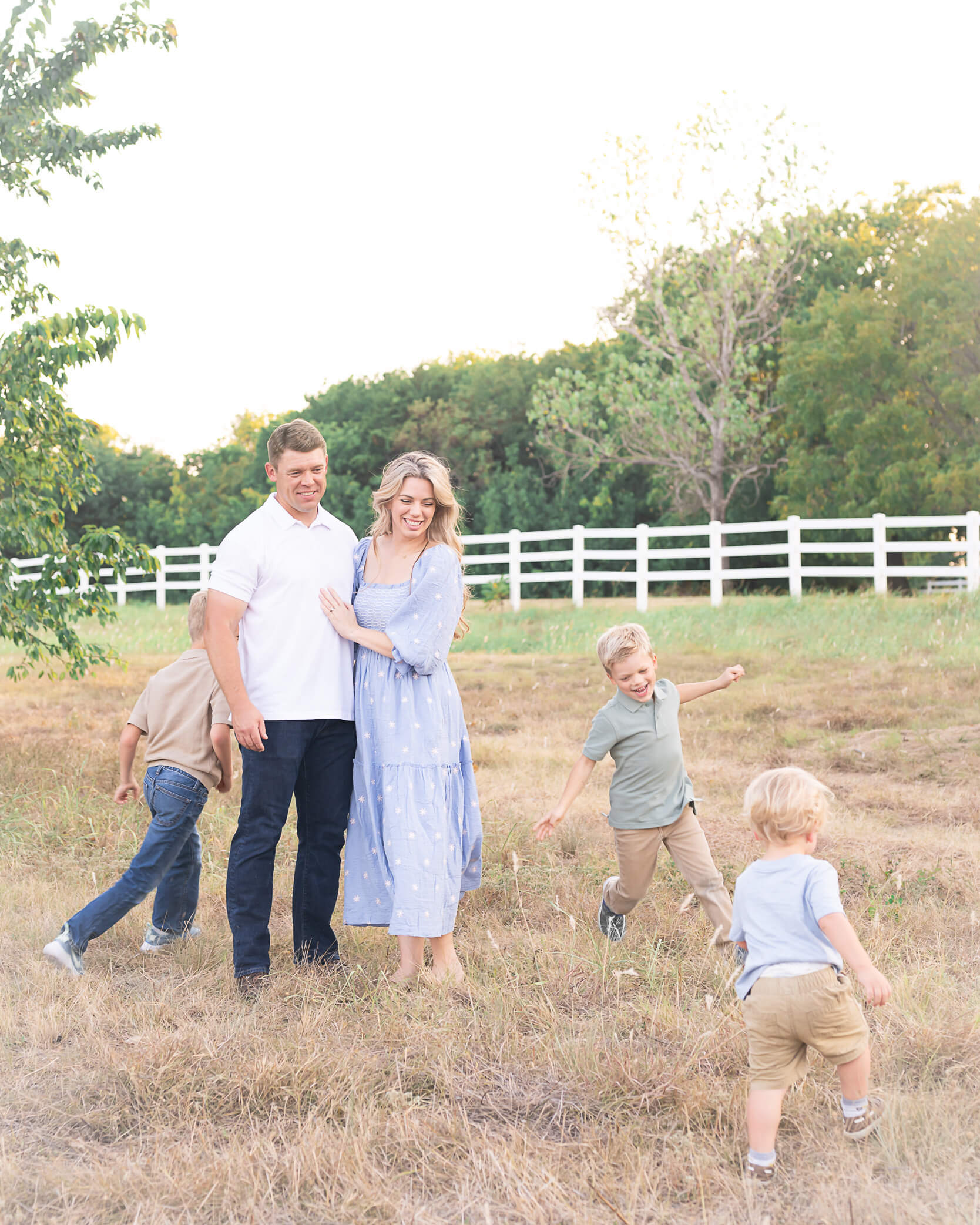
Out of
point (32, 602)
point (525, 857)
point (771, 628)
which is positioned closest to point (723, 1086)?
point (525, 857)

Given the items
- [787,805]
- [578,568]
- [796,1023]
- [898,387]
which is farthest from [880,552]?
[796,1023]

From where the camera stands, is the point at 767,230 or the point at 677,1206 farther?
the point at 767,230

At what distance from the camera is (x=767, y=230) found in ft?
80.1

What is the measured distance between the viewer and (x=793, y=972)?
2.82 metres

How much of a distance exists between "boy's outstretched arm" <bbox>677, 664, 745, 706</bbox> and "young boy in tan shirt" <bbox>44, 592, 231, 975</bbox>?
1.78 meters

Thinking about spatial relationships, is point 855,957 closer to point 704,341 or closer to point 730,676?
point 730,676

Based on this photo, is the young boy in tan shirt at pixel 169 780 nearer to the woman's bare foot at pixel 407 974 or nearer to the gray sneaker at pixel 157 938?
the gray sneaker at pixel 157 938

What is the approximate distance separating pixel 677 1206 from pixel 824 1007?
22.8 inches

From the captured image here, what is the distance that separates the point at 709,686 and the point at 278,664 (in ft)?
5.35

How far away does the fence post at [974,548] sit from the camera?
1761 cm

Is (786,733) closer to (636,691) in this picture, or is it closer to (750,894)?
(636,691)

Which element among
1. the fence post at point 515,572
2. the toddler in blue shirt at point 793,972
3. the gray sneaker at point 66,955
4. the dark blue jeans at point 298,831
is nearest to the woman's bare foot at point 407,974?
the dark blue jeans at point 298,831

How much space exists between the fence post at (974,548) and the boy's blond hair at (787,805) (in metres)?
16.1

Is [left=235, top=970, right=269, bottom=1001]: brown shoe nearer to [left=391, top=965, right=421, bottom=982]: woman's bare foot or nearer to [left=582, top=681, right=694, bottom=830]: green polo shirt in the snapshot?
[left=391, top=965, right=421, bottom=982]: woman's bare foot
